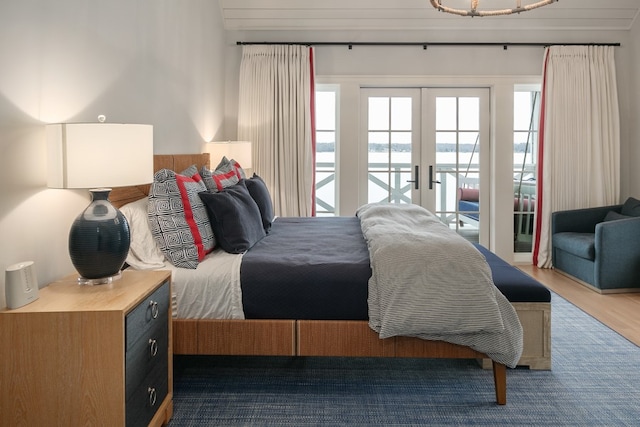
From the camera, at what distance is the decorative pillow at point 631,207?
4884 millimetres

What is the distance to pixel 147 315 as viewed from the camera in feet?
6.38

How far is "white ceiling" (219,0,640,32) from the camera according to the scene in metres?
5.28

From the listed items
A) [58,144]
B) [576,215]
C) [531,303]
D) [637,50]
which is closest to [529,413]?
[531,303]

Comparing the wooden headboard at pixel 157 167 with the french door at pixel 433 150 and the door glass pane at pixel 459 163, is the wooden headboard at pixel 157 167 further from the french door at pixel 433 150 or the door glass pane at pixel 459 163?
the door glass pane at pixel 459 163

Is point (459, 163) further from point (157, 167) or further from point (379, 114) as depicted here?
point (157, 167)

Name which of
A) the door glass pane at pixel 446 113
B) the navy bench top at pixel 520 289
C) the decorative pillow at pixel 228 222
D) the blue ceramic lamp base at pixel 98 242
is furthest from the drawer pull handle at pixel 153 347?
the door glass pane at pixel 446 113

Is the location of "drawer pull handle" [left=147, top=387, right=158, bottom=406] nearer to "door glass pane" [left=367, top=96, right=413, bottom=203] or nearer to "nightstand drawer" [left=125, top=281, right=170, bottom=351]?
"nightstand drawer" [left=125, top=281, right=170, bottom=351]

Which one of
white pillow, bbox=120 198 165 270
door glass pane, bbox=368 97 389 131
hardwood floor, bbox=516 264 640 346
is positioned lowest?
hardwood floor, bbox=516 264 640 346

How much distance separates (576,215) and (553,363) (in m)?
2.80

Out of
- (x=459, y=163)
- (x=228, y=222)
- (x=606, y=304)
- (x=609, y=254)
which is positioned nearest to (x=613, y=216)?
(x=609, y=254)

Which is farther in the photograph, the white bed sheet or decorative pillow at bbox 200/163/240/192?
decorative pillow at bbox 200/163/240/192

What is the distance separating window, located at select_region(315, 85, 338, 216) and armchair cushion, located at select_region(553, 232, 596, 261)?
2.28m

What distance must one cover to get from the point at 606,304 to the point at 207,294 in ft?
10.6

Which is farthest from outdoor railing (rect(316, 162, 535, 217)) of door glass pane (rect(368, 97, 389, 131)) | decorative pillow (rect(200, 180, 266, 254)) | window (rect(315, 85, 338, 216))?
decorative pillow (rect(200, 180, 266, 254))
